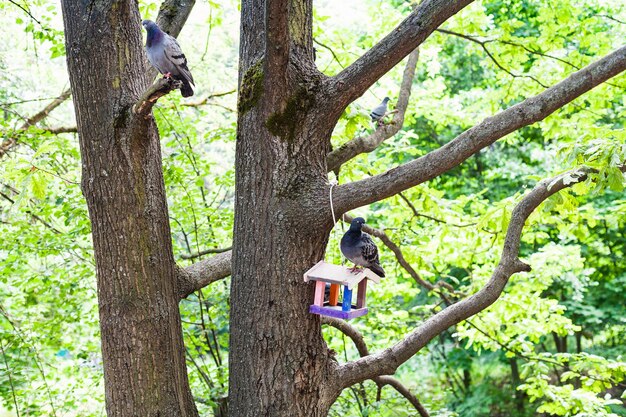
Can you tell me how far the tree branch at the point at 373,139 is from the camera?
3059 millimetres

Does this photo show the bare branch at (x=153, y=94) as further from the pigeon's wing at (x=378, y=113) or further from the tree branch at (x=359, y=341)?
the pigeon's wing at (x=378, y=113)

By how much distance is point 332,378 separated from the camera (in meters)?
2.43

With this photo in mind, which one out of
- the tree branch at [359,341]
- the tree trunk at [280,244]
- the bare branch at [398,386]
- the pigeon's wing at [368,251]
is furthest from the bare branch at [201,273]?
the bare branch at [398,386]

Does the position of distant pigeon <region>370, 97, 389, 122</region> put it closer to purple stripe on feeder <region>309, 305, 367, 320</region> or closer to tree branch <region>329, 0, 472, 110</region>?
tree branch <region>329, 0, 472, 110</region>

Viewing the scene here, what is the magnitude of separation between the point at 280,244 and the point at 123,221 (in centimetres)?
58

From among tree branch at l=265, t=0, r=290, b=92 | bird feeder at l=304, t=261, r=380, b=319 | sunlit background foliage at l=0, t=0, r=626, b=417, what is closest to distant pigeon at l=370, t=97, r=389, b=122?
sunlit background foliage at l=0, t=0, r=626, b=417

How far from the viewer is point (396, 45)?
7.10ft

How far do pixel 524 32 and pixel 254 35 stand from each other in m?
7.01

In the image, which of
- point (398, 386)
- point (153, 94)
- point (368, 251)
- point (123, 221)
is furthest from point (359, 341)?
point (153, 94)

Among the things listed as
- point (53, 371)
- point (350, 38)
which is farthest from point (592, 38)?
point (53, 371)

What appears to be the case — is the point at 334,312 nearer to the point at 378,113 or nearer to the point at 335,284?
the point at 335,284

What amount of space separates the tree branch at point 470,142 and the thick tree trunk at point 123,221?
2.38ft

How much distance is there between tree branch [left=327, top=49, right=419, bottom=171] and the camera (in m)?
3.06

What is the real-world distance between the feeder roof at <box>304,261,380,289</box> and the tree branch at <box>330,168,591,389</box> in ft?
1.46
